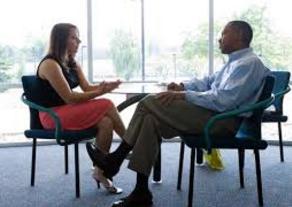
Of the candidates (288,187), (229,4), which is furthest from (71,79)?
(229,4)

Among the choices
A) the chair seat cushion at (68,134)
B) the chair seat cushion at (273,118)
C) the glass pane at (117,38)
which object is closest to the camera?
the chair seat cushion at (68,134)

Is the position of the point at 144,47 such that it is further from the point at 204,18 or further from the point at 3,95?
the point at 3,95

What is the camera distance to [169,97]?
272 cm

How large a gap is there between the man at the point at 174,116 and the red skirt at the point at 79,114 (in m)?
0.32

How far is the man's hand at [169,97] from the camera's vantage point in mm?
2711

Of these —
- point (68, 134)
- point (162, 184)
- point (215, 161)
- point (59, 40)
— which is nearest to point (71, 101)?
point (68, 134)

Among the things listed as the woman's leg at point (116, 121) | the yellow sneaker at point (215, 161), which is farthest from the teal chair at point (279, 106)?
the woman's leg at point (116, 121)

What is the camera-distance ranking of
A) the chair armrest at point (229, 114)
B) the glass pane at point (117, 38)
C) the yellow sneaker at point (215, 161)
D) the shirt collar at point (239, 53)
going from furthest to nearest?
the glass pane at point (117, 38) < the yellow sneaker at point (215, 161) < the shirt collar at point (239, 53) < the chair armrest at point (229, 114)

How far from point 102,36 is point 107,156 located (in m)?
2.35

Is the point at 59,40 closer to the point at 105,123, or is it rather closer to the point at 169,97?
the point at 105,123

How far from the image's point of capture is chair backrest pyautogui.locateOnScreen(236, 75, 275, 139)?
264 centimetres

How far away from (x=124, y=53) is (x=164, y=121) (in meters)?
2.28

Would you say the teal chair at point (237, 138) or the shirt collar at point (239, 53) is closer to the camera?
the teal chair at point (237, 138)

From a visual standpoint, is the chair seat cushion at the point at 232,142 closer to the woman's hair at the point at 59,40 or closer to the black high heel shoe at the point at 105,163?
the black high heel shoe at the point at 105,163
